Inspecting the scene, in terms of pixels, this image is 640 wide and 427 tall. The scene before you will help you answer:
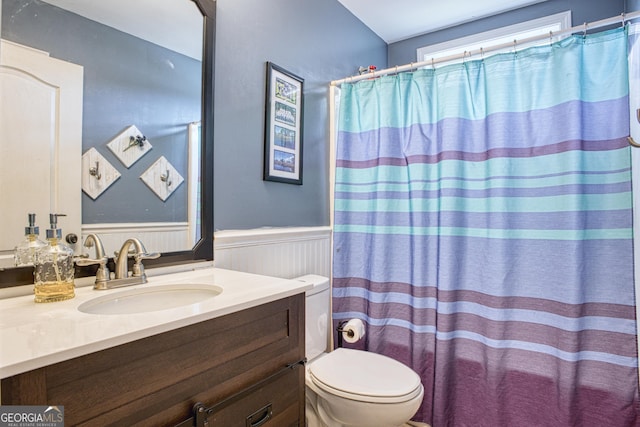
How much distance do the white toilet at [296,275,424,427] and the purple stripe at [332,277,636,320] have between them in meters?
0.35

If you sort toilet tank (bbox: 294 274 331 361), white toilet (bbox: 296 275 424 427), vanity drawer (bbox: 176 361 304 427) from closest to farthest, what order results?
1. vanity drawer (bbox: 176 361 304 427)
2. white toilet (bbox: 296 275 424 427)
3. toilet tank (bbox: 294 274 331 361)

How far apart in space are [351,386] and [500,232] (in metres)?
0.97

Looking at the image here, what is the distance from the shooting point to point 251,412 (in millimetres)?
881

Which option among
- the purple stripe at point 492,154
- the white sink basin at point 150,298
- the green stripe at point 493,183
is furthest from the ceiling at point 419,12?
the white sink basin at point 150,298

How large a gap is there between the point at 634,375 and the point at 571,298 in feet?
1.16

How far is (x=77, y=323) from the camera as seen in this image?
698mm

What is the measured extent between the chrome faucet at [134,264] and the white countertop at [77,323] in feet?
0.12

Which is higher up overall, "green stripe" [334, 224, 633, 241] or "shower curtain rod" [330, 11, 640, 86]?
"shower curtain rod" [330, 11, 640, 86]

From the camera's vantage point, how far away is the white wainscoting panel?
1440 mm

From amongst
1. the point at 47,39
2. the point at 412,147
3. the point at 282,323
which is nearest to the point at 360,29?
the point at 412,147

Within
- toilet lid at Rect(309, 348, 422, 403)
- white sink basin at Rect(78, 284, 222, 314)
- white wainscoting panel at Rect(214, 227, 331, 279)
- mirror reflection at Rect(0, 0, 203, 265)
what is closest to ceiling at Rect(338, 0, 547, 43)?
mirror reflection at Rect(0, 0, 203, 265)

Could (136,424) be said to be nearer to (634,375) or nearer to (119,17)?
(119,17)

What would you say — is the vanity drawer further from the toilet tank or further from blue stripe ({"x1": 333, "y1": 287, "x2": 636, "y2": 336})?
blue stripe ({"x1": 333, "y1": 287, "x2": 636, "y2": 336})

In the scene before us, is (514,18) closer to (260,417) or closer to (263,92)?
(263,92)
